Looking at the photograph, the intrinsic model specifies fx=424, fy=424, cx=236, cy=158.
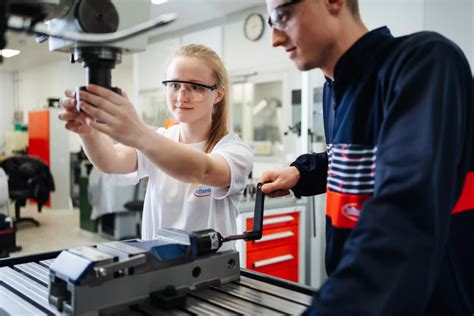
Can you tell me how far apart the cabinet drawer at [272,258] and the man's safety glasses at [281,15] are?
6.07 feet

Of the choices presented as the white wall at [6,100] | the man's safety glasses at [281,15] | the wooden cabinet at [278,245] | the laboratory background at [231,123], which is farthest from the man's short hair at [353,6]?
the white wall at [6,100]

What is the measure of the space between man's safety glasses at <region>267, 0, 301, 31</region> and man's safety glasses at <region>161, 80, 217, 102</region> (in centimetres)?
40

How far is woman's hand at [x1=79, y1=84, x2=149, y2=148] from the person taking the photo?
0.69 meters

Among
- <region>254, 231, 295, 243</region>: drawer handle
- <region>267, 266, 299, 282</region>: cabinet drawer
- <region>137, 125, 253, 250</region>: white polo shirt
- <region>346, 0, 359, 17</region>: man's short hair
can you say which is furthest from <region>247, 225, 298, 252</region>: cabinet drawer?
<region>346, 0, 359, 17</region>: man's short hair

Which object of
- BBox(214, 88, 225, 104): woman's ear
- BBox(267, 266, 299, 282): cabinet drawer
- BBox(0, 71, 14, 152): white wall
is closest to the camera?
BBox(214, 88, 225, 104): woman's ear

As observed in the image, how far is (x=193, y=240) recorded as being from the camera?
0.79 metres

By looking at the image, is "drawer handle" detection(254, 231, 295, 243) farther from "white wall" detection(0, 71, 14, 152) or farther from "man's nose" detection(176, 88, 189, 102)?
"white wall" detection(0, 71, 14, 152)

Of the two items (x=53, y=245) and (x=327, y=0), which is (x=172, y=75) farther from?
(x=53, y=245)

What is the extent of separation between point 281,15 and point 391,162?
330 millimetres

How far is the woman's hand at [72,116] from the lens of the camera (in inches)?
30.0

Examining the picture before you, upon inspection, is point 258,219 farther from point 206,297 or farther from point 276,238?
point 276,238

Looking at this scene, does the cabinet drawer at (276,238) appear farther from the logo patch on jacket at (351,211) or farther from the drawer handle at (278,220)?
the logo patch on jacket at (351,211)

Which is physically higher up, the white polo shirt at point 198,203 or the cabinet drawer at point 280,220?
the white polo shirt at point 198,203

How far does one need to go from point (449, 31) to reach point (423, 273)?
2.21m
